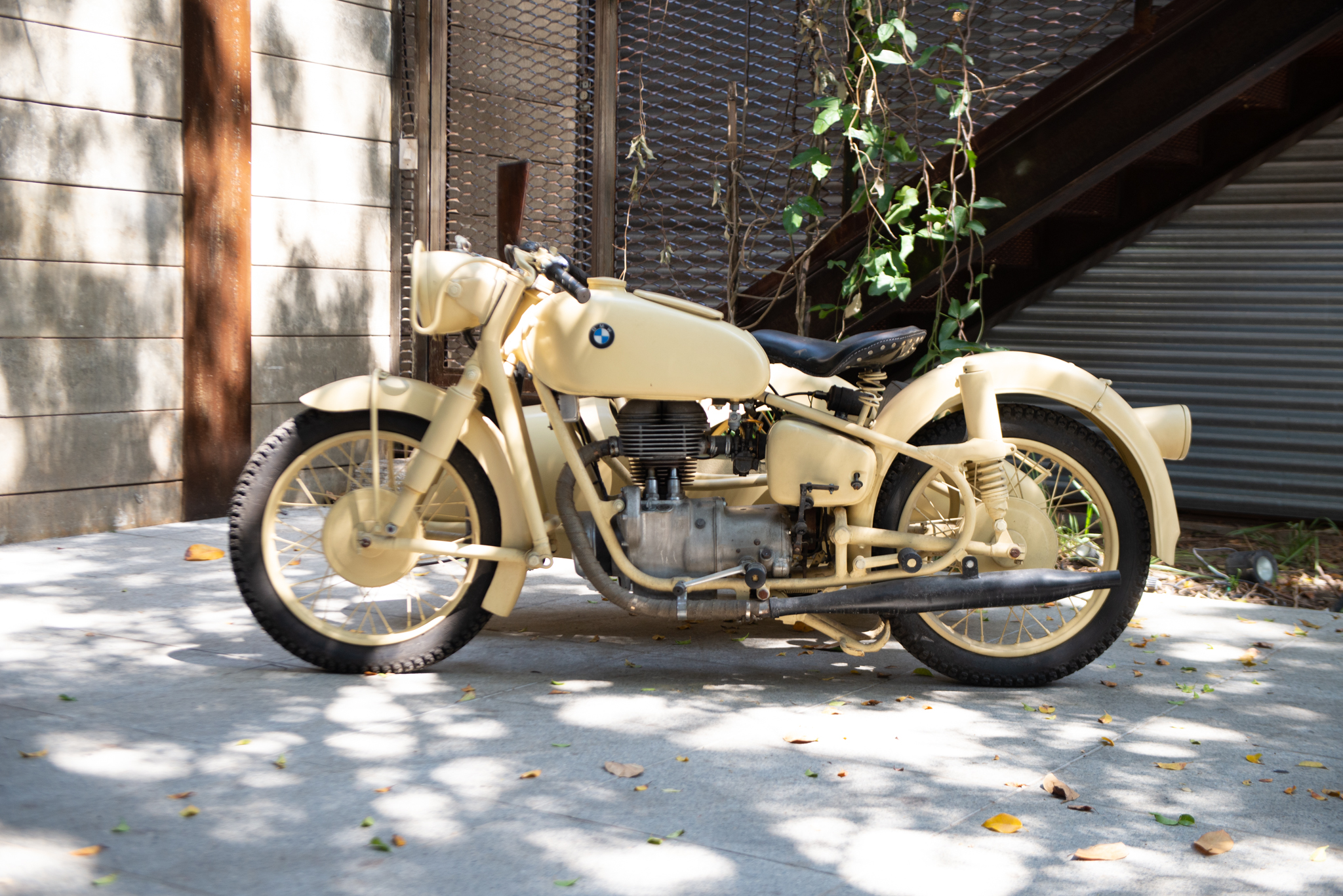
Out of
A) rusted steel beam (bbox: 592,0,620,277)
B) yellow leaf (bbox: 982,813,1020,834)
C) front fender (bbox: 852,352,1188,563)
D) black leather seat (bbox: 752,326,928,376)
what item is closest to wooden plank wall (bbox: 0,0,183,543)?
rusted steel beam (bbox: 592,0,620,277)

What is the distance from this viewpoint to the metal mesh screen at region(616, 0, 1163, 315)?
6641mm

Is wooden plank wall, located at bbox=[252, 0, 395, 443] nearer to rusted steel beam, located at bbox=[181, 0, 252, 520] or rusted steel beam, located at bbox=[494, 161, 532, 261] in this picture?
rusted steel beam, located at bbox=[181, 0, 252, 520]

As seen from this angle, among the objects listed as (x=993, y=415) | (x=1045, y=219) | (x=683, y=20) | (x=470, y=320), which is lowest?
(x=993, y=415)

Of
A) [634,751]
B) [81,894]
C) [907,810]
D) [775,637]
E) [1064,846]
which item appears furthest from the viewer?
[775,637]

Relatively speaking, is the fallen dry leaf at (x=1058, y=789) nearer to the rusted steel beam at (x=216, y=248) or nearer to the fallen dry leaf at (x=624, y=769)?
the fallen dry leaf at (x=624, y=769)

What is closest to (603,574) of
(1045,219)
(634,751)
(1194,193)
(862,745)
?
(634,751)

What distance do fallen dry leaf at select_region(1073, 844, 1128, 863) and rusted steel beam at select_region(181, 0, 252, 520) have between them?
484cm

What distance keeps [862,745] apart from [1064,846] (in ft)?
2.30

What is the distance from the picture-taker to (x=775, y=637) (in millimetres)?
4434

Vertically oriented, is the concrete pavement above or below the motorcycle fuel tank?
below

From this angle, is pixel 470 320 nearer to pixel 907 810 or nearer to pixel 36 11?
pixel 907 810

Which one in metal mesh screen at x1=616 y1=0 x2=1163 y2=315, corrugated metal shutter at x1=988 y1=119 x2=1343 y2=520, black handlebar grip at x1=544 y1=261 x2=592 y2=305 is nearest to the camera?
black handlebar grip at x1=544 y1=261 x2=592 y2=305

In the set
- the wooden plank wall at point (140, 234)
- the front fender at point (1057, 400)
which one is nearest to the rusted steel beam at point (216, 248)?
the wooden plank wall at point (140, 234)

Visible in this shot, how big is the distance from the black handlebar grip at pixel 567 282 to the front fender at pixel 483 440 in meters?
0.51
